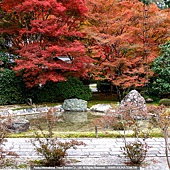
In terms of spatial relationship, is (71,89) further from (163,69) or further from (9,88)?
(163,69)

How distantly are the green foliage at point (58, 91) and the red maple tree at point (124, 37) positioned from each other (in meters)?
1.27

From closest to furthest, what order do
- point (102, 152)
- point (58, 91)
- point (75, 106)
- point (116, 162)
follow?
point (116, 162), point (102, 152), point (75, 106), point (58, 91)

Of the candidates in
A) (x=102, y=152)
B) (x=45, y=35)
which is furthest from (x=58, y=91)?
(x=102, y=152)

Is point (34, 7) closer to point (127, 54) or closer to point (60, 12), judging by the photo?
point (60, 12)

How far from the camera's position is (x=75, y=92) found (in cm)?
1630

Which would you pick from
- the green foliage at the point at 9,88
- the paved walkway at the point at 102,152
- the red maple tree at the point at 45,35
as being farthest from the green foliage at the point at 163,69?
the paved walkway at the point at 102,152

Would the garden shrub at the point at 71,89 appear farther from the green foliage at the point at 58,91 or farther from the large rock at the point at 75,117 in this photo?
the large rock at the point at 75,117

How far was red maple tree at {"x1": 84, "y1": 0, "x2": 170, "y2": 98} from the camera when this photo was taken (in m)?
15.8

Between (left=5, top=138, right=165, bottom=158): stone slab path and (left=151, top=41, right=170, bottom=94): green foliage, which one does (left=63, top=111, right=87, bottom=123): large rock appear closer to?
(left=5, top=138, right=165, bottom=158): stone slab path

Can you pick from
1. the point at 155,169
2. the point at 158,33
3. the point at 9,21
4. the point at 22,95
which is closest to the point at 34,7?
the point at 9,21

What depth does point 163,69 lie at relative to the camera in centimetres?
1623

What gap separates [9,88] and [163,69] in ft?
28.5

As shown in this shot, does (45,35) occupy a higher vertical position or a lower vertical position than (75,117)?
higher

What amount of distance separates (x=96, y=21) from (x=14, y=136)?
10.6 meters
